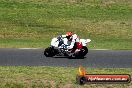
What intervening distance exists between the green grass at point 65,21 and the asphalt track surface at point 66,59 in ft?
8.37

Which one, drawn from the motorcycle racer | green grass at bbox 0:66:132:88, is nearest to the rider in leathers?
the motorcycle racer

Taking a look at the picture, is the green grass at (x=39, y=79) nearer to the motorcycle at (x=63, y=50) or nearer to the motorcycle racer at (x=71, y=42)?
the motorcycle at (x=63, y=50)

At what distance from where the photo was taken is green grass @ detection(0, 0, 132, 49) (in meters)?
31.8

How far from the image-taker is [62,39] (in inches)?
957

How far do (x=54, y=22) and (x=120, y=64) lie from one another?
17.5m

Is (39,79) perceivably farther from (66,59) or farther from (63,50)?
(63,50)

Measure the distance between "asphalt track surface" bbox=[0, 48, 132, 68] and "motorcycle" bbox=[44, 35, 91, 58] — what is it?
1.17ft

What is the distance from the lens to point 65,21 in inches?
1545

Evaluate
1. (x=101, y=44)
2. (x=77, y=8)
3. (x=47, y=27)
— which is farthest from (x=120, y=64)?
(x=77, y=8)

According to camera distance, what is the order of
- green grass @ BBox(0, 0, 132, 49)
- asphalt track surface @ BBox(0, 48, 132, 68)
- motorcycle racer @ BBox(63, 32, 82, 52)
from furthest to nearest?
green grass @ BBox(0, 0, 132, 49) < motorcycle racer @ BBox(63, 32, 82, 52) < asphalt track surface @ BBox(0, 48, 132, 68)

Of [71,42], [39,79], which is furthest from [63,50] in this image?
[39,79]

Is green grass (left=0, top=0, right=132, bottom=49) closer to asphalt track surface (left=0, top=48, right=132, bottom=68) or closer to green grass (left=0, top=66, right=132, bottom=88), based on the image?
asphalt track surface (left=0, top=48, right=132, bottom=68)

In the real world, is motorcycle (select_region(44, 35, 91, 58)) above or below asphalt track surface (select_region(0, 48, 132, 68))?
above

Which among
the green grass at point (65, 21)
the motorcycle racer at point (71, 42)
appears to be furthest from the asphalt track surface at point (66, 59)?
the green grass at point (65, 21)
